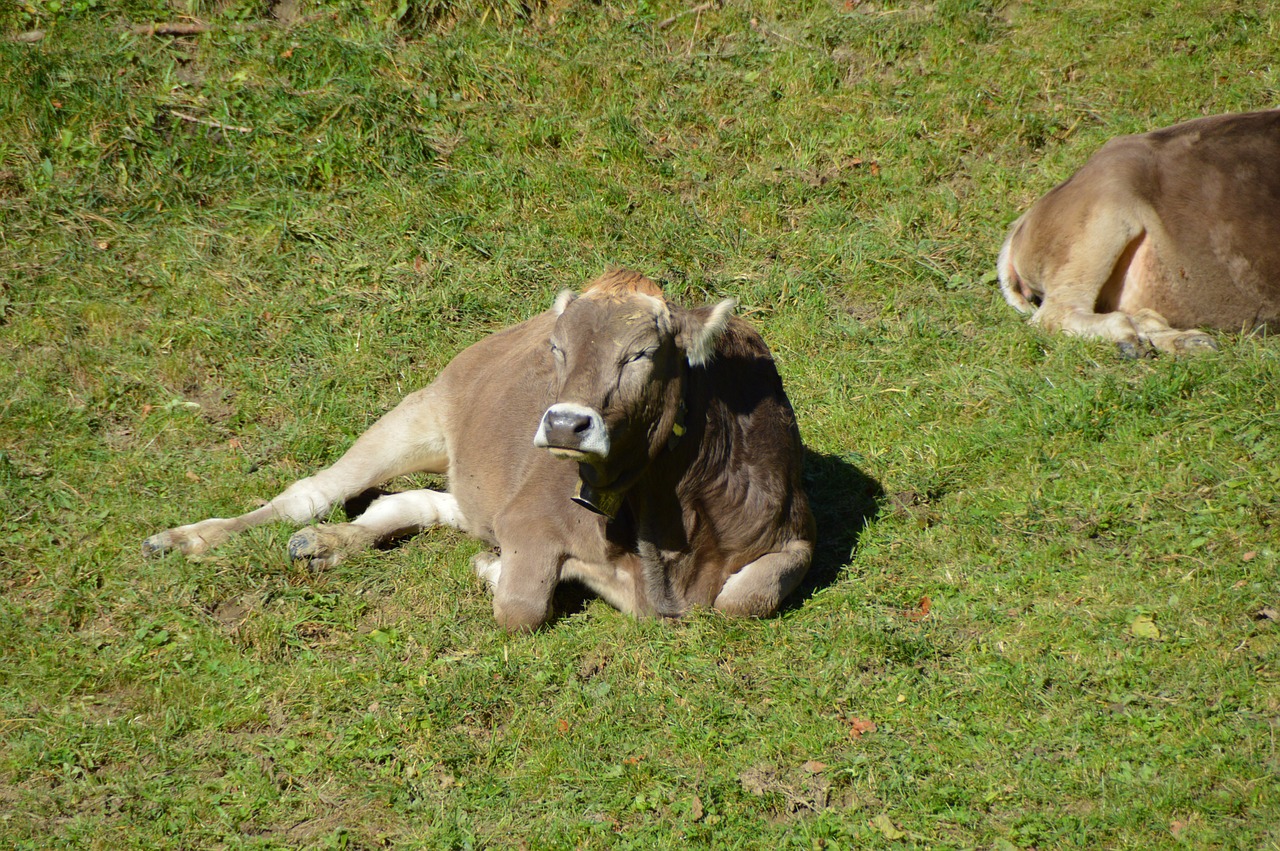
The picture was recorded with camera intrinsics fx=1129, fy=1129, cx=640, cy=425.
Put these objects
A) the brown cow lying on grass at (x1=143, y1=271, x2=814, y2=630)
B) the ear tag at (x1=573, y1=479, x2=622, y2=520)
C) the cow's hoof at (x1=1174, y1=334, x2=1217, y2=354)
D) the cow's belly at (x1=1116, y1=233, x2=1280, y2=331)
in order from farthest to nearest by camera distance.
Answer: the cow's belly at (x1=1116, y1=233, x2=1280, y2=331)
the cow's hoof at (x1=1174, y1=334, x2=1217, y2=354)
the ear tag at (x1=573, y1=479, x2=622, y2=520)
the brown cow lying on grass at (x1=143, y1=271, x2=814, y2=630)

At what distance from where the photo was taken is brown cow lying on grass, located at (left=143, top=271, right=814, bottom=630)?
5.39m

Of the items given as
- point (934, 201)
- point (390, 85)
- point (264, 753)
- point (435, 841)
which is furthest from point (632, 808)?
point (390, 85)

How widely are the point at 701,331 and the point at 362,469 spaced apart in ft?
8.82

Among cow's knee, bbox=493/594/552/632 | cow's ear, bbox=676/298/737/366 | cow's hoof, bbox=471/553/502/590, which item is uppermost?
cow's ear, bbox=676/298/737/366

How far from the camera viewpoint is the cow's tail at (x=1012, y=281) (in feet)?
28.8

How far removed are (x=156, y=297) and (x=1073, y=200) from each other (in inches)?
277

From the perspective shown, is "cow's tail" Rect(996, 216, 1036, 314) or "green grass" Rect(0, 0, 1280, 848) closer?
"green grass" Rect(0, 0, 1280, 848)

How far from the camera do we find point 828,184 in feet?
33.0

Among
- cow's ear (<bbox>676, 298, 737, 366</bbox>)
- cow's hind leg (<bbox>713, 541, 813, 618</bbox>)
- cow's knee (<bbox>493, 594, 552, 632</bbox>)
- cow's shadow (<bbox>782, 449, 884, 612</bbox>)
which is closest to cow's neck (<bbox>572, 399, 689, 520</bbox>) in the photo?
cow's ear (<bbox>676, 298, 737, 366</bbox>)

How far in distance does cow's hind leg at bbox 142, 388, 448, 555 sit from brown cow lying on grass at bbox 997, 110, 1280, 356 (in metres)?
4.56

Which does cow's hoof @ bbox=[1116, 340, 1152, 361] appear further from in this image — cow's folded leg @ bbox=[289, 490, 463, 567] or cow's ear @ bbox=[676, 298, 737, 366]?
cow's folded leg @ bbox=[289, 490, 463, 567]

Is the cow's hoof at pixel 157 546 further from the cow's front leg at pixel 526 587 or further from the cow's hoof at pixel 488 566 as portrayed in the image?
the cow's front leg at pixel 526 587

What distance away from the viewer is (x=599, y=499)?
5559 millimetres

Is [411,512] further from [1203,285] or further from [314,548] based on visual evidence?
[1203,285]
